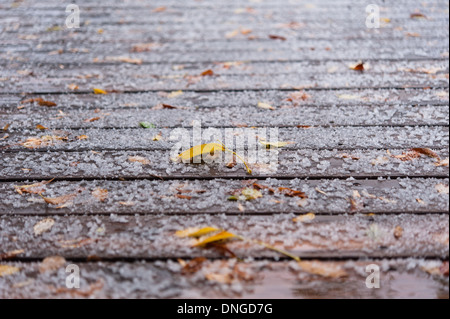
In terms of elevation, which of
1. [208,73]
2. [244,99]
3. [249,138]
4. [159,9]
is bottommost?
[249,138]

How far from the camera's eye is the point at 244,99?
6.38 ft

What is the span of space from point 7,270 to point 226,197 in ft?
2.18

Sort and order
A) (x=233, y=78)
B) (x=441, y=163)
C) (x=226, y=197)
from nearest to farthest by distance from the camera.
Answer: (x=226, y=197), (x=441, y=163), (x=233, y=78)

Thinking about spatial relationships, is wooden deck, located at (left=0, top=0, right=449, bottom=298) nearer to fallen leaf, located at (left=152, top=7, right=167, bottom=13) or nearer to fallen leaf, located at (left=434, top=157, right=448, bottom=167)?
fallen leaf, located at (left=434, top=157, right=448, bottom=167)

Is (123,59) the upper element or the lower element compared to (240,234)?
upper

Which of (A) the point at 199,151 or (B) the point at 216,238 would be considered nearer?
(B) the point at 216,238

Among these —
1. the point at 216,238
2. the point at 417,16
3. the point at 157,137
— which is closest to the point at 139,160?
the point at 157,137

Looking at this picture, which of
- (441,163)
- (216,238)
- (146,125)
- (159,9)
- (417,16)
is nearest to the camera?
(216,238)

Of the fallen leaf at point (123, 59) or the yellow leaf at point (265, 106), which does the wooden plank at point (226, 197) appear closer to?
the yellow leaf at point (265, 106)

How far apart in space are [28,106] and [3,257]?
3.48 ft

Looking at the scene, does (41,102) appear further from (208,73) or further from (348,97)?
(348,97)

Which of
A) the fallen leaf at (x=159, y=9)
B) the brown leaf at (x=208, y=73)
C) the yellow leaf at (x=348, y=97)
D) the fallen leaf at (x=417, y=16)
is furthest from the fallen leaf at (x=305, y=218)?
the fallen leaf at (x=159, y=9)

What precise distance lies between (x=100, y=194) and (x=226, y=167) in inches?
18.0

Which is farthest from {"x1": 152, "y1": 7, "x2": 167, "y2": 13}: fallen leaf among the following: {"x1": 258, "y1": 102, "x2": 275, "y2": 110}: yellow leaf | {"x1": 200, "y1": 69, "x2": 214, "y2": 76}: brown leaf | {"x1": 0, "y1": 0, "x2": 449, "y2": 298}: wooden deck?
{"x1": 258, "y1": 102, "x2": 275, "y2": 110}: yellow leaf
